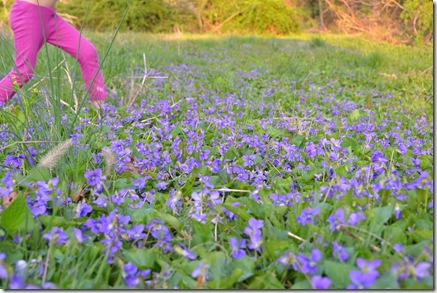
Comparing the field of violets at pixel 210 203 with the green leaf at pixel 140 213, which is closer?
the field of violets at pixel 210 203

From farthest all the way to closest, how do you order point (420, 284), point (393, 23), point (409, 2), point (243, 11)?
point (243, 11) → point (393, 23) → point (409, 2) → point (420, 284)

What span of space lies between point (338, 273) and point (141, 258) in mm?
546

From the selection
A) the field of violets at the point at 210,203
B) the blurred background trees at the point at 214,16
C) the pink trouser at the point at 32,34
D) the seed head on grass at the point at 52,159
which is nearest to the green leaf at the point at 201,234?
the field of violets at the point at 210,203

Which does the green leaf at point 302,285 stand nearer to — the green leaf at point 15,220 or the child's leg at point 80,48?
the green leaf at point 15,220

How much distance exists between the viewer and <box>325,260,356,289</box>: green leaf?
3.44 ft

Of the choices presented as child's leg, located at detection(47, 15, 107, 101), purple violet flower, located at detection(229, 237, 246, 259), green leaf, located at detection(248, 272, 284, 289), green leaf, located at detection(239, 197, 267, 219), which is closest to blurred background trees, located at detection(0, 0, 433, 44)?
child's leg, located at detection(47, 15, 107, 101)

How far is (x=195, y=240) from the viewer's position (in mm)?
1390

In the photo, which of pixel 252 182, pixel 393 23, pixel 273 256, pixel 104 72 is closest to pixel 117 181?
pixel 252 182

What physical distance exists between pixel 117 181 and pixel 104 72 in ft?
9.62

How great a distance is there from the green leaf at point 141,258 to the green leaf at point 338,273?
19.4 inches

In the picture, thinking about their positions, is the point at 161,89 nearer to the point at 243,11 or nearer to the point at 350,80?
the point at 350,80

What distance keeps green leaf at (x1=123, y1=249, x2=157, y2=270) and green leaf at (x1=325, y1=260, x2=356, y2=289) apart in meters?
0.49

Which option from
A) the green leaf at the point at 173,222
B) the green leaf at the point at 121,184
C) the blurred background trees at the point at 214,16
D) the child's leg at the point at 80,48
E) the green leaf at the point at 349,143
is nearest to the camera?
the green leaf at the point at 173,222

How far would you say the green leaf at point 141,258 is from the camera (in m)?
1.25
